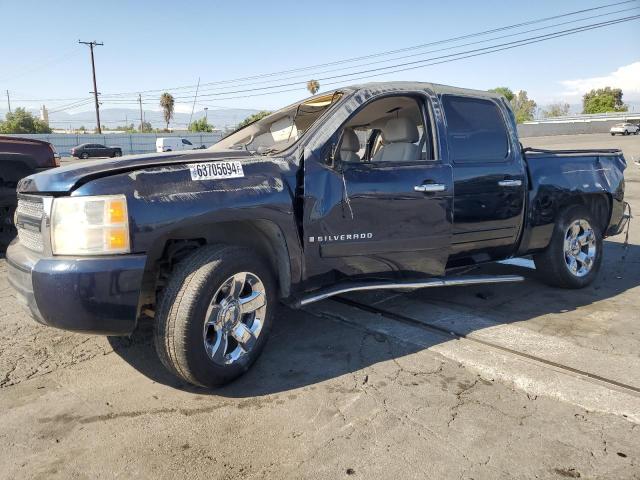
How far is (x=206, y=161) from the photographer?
3.18 m

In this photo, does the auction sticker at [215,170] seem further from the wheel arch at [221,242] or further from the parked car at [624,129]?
the parked car at [624,129]

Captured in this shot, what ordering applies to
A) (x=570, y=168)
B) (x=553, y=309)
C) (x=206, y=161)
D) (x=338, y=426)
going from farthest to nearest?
(x=570, y=168)
(x=553, y=309)
(x=206, y=161)
(x=338, y=426)

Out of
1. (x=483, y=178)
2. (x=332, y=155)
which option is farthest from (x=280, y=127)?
(x=483, y=178)

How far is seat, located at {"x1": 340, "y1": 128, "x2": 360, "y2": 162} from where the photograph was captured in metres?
4.14

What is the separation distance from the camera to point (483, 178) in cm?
426

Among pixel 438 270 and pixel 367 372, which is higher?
pixel 438 270

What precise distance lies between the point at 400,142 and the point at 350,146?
1.39 ft

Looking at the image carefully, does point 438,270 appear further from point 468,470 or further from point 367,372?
point 468,470

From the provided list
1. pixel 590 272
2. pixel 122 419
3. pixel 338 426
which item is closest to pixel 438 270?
pixel 338 426

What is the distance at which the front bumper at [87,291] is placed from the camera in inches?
104

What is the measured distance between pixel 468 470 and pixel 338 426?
694 mm

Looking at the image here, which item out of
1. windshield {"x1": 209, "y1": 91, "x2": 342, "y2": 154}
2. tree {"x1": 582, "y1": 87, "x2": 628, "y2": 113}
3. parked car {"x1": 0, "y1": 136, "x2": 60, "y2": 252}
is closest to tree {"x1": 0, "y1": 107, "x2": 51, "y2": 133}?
parked car {"x1": 0, "y1": 136, "x2": 60, "y2": 252}

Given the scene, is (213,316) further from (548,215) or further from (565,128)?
(565,128)

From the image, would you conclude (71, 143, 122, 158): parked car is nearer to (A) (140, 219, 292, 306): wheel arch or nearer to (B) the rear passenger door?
(B) the rear passenger door
